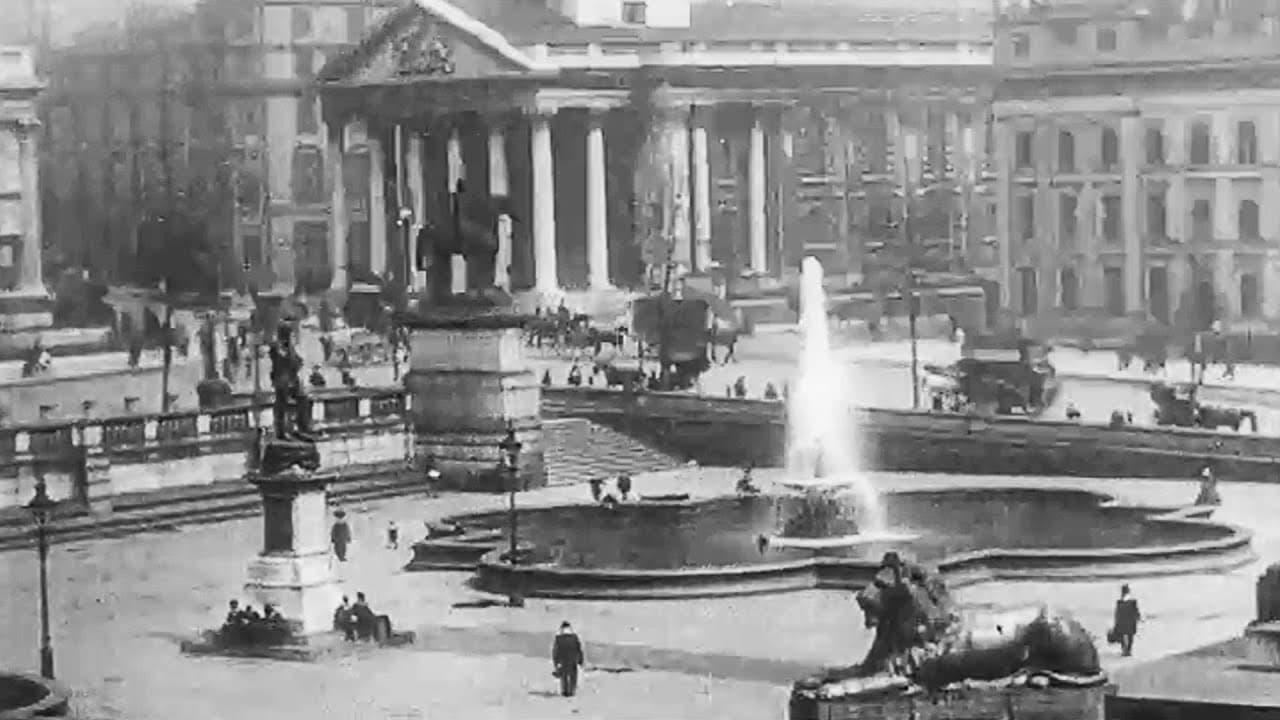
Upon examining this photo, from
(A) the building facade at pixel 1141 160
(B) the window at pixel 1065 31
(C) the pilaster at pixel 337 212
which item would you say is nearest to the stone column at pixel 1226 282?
(A) the building facade at pixel 1141 160

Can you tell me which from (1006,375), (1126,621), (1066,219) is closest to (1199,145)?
(1066,219)

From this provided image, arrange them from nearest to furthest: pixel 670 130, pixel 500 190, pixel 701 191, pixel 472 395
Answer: pixel 701 191
pixel 670 130
pixel 500 190
pixel 472 395

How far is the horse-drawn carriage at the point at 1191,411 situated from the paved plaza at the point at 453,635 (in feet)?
1.20

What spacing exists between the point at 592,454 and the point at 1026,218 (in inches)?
152

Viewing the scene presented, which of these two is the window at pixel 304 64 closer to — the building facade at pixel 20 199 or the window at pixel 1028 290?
the building facade at pixel 20 199

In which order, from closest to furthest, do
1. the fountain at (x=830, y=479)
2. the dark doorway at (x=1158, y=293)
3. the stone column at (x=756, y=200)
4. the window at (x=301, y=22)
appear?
1. the dark doorway at (x=1158, y=293)
2. the stone column at (x=756, y=200)
3. the window at (x=301, y=22)
4. the fountain at (x=830, y=479)

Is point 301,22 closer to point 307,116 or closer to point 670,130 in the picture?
point 307,116

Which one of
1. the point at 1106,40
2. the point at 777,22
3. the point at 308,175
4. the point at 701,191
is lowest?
the point at 701,191

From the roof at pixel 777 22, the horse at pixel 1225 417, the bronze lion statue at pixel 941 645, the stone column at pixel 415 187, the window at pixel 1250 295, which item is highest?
the roof at pixel 777 22

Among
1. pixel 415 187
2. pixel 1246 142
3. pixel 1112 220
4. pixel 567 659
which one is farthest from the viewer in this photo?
pixel 415 187

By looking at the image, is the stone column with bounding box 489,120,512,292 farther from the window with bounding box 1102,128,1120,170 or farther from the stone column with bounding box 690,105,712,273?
the window with bounding box 1102,128,1120,170

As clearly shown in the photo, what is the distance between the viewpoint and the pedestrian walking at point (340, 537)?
16922mm

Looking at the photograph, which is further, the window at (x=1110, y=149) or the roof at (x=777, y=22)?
the roof at (x=777, y=22)

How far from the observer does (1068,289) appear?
52.3 feet
